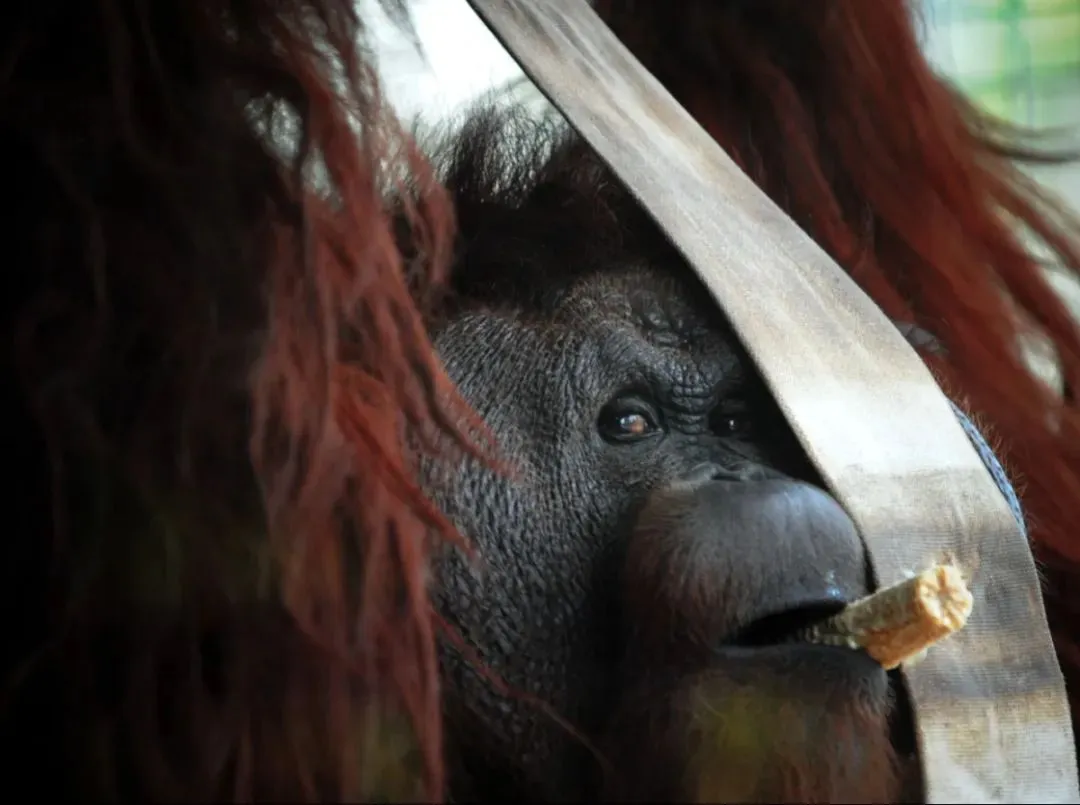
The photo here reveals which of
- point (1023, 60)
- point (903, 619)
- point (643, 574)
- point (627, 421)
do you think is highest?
point (1023, 60)

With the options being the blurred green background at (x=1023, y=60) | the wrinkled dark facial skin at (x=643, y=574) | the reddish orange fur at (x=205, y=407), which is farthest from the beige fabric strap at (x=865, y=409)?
the blurred green background at (x=1023, y=60)

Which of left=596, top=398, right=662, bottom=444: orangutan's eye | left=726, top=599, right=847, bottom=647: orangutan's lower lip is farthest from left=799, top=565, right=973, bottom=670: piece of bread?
left=596, top=398, right=662, bottom=444: orangutan's eye

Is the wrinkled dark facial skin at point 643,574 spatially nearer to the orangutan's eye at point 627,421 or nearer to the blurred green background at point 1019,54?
the orangutan's eye at point 627,421

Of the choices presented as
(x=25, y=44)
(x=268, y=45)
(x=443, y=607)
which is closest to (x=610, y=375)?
(x=443, y=607)

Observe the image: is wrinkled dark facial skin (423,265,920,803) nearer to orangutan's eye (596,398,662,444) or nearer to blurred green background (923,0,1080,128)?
orangutan's eye (596,398,662,444)

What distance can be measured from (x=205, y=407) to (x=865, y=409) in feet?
1.50

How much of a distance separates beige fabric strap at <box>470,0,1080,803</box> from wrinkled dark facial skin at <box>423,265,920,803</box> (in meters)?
0.03

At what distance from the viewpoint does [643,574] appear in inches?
33.2

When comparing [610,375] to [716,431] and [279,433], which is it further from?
[279,433]

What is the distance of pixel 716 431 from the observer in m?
0.94

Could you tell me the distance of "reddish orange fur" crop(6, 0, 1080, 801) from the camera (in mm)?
688

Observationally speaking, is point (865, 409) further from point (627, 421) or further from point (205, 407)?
point (205, 407)

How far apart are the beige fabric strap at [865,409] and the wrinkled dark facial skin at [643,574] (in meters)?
0.03

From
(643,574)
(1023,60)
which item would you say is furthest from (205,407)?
(1023,60)
